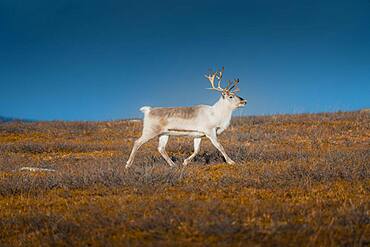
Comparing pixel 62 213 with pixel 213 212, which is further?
pixel 62 213

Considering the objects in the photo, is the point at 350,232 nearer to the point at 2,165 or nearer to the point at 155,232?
the point at 155,232

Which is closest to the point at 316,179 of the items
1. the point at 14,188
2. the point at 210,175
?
the point at 210,175

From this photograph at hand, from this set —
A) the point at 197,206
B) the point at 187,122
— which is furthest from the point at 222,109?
the point at 197,206

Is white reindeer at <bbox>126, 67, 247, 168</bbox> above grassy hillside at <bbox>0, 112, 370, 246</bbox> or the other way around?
above

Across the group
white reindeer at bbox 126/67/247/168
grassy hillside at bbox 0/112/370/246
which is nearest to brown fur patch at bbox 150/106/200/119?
white reindeer at bbox 126/67/247/168

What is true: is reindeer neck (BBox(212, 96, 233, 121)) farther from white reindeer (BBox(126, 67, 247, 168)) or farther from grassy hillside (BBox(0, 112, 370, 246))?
grassy hillside (BBox(0, 112, 370, 246))

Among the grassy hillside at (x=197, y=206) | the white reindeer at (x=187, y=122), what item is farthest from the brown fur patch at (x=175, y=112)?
the grassy hillside at (x=197, y=206)

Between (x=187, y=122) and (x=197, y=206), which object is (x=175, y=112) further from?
(x=197, y=206)

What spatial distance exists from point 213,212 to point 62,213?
7.90 ft

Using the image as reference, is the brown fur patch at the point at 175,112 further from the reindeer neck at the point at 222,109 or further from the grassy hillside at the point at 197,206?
the grassy hillside at the point at 197,206

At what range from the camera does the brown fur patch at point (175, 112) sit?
12.1 metres

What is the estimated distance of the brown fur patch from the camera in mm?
12055

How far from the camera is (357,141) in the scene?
18734 mm

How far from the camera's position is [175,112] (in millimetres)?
12117
